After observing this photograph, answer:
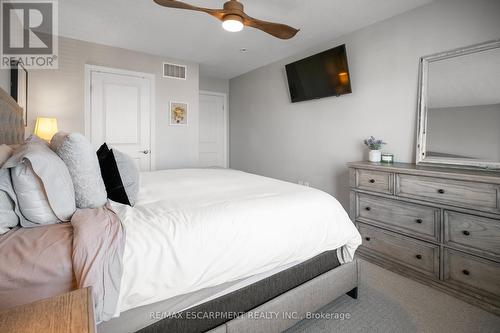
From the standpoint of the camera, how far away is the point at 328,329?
5.14 ft

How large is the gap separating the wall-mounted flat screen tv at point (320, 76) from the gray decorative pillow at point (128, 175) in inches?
103

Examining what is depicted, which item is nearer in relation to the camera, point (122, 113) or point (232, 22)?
point (232, 22)

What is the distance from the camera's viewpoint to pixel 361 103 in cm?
303

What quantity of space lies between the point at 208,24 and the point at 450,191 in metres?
2.92

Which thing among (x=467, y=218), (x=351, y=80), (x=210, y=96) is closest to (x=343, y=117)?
(x=351, y=80)

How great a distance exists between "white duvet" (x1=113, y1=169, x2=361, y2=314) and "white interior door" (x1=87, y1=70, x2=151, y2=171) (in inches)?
90.7

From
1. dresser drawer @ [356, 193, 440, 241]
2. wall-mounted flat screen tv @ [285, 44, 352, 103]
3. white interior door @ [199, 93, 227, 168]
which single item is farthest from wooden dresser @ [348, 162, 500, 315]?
white interior door @ [199, 93, 227, 168]

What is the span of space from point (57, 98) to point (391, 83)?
13.6 feet

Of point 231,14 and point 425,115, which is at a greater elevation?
point 231,14

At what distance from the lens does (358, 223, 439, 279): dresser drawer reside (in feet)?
6.74

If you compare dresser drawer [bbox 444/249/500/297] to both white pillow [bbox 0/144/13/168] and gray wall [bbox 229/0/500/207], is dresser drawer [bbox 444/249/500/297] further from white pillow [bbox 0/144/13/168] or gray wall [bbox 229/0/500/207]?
white pillow [bbox 0/144/13/168]

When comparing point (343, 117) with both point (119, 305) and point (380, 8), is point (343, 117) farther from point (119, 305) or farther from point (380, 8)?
point (119, 305)

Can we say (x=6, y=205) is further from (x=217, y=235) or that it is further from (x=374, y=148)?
(x=374, y=148)

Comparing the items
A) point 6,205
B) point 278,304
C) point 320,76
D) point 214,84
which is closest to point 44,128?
point 6,205
